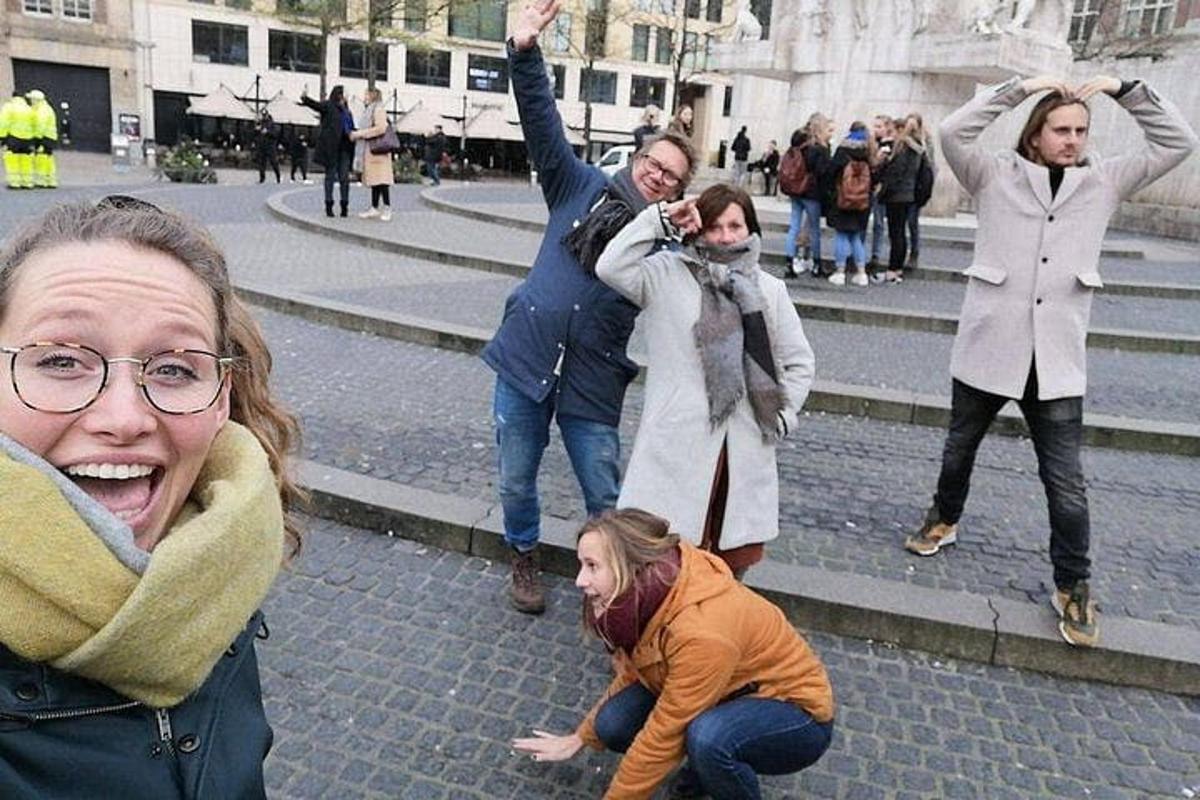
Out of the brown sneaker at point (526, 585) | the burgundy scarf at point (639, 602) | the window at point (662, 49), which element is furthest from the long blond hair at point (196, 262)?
the window at point (662, 49)

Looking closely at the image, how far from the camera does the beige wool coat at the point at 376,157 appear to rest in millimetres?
14227

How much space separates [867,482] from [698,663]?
336 centimetres

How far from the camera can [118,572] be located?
1123mm

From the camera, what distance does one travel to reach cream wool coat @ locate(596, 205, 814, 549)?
3.26 m

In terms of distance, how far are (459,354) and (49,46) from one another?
41.2 m

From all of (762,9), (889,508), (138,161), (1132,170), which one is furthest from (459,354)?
(762,9)

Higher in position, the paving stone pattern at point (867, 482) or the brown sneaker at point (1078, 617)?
the brown sneaker at point (1078, 617)

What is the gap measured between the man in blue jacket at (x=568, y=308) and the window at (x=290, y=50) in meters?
45.8

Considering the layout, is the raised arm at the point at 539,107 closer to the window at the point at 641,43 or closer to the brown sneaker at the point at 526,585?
the brown sneaker at the point at 526,585

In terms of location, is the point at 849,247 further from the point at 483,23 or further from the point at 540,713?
the point at 483,23

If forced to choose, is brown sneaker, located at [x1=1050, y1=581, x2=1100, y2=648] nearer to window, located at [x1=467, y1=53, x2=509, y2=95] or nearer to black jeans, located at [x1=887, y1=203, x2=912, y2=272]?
black jeans, located at [x1=887, y1=203, x2=912, y2=272]

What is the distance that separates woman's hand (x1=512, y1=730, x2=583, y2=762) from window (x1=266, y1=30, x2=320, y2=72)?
1853 inches

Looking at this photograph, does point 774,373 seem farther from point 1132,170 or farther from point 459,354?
point 459,354

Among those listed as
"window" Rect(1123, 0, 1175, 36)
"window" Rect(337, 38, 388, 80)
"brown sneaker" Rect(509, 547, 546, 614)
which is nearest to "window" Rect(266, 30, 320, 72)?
"window" Rect(337, 38, 388, 80)
